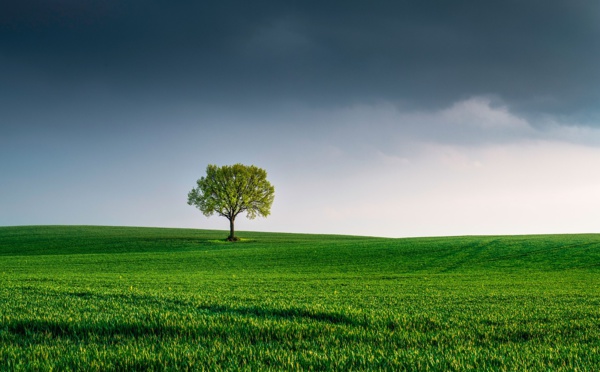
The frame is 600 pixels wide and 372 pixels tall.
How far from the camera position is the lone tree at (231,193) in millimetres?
81750

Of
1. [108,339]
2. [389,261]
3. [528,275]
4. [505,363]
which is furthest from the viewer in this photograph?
[389,261]

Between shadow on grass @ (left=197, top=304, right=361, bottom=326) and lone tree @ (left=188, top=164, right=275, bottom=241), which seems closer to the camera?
shadow on grass @ (left=197, top=304, right=361, bottom=326)

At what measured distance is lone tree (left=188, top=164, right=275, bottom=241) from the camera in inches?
3219

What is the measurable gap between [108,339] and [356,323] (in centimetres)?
531

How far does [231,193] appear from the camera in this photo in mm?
81500

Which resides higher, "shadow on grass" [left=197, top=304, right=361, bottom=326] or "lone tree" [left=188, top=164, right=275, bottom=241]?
"lone tree" [left=188, top=164, right=275, bottom=241]

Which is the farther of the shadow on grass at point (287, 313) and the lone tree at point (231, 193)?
the lone tree at point (231, 193)

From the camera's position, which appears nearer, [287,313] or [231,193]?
[287,313]

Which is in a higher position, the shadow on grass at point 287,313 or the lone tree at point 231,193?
the lone tree at point 231,193

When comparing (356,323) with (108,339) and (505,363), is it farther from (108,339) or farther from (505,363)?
(108,339)

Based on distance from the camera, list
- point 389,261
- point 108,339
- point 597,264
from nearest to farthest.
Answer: point 108,339 < point 597,264 < point 389,261

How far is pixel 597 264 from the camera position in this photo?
4094 cm

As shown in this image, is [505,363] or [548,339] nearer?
[505,363]

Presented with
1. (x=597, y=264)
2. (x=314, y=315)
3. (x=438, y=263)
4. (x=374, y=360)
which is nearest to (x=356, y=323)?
(x=314, y=315)
